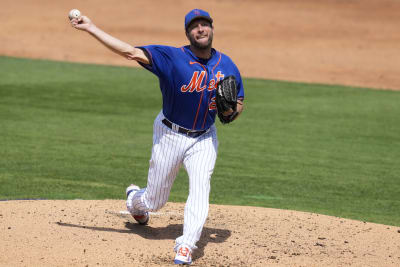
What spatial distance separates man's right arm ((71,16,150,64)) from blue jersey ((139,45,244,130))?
0.48 feet

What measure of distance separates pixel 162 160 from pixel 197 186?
0.37 meters

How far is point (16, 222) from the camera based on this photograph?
6383 mm

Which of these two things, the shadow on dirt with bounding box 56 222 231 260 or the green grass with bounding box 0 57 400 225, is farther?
the green grass with bounding box 0 57 400 225

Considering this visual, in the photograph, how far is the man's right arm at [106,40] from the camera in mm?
5270

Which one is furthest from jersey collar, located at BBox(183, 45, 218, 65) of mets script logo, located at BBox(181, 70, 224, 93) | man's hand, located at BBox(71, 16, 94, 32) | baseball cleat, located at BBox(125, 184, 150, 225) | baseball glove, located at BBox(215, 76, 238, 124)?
baseball cleat, located at BBox(125, 184, 150, 225)

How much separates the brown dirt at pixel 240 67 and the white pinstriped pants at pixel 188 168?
12.9 inches

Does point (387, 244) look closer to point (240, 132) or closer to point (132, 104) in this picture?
point (240, 132)

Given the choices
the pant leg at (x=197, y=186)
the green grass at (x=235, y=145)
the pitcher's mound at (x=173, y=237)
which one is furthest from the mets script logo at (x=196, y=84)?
the green grass at (x=235, y=145)

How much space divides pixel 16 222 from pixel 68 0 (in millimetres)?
30126

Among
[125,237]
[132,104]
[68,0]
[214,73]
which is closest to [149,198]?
[125,237]

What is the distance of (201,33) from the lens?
5.63m

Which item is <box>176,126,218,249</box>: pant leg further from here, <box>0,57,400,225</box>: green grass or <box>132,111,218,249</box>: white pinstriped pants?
<box>0,57,400,225</box>: green grass

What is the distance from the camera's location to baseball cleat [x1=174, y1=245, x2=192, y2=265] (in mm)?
5395

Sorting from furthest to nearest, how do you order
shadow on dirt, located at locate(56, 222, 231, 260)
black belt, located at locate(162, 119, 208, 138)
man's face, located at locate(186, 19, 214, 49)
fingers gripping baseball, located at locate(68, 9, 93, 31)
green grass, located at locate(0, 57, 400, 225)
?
1. green grass, located at locate(0, 57, 400, 225)
2. shadow on dirt, located at locate(56, 222, 231, 260)
3. black belt, located at locate(162, 119, 208, 138)
4. man's face, located at locate(186, 19, 214, 49)
5. fingers gripping baseball, located at locate(68, 9, 93, 31)
